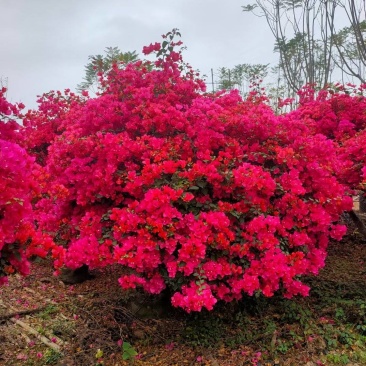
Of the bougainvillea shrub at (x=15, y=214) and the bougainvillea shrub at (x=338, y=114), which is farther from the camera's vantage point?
the bougainvillea shrub at (x=338, y=114)

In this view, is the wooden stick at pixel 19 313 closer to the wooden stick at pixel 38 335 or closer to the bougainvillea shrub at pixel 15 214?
the wooden stick at pixel 38 335

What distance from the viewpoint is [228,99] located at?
14.7 feet

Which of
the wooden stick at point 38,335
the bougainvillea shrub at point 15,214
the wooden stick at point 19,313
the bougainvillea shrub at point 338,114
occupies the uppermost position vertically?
the bougainvillea shrub at point 338,114

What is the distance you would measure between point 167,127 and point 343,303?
2369 mm

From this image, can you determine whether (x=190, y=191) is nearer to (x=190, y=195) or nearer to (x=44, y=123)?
(x=190, y=195)

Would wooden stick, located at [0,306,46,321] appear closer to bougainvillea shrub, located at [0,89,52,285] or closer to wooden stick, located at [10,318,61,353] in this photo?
wooden stick, located at [10,318,61,353]

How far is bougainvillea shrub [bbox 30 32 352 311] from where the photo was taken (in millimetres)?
2727

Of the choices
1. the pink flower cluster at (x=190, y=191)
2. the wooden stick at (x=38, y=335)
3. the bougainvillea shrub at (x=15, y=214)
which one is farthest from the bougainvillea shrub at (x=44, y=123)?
the bougainvillea shrub at (x=15, y=214)

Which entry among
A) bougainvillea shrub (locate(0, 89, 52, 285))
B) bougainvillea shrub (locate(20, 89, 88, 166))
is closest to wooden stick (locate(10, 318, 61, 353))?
bougainvillea shrub (locate(0, 89, 52, 285))

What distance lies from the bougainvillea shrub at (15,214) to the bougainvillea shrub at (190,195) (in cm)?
32

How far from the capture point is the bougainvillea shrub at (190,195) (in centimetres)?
273

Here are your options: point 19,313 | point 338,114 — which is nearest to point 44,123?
point 19,313

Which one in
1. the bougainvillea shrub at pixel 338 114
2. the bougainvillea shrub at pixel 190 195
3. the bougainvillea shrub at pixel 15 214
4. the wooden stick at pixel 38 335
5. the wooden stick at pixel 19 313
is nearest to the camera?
the bougainvillea shrub at pixel 15 214

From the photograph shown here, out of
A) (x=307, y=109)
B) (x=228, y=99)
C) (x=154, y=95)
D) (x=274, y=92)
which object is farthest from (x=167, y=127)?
(x=274, y=92)
